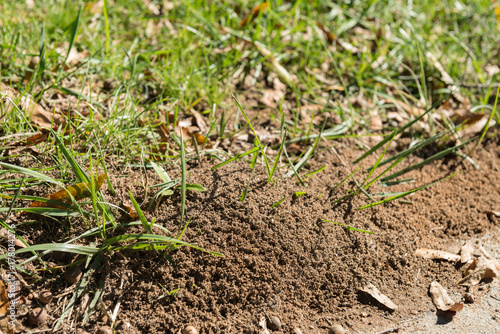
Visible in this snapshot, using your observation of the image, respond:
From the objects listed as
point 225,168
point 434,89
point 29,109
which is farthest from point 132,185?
point 434,89

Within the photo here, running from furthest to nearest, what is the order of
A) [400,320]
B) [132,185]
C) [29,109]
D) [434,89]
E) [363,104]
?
1. [434,89]
2. [363,104]
3. [29,109]
4. [132,185]
5. [400,320]

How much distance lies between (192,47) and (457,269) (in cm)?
231

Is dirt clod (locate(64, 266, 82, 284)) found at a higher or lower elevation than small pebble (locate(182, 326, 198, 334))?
higher

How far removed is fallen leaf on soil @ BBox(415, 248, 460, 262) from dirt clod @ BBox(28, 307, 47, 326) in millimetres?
1762

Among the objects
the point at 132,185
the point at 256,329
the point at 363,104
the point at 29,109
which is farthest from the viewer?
the point at 363,104

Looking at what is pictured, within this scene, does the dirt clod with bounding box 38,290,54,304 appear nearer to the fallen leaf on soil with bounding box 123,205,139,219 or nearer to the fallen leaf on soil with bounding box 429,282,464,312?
the fallen leaf on soil with bounding box 123,205,139,219

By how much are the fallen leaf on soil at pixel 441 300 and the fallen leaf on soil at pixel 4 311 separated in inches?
72.3

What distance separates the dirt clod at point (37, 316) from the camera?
154 cm

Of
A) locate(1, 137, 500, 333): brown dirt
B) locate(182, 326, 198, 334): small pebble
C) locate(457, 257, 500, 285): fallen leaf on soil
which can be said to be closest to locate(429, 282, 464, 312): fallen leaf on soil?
locate(1, 137, 500, 333): brown dirt

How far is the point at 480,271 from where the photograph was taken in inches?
78.0

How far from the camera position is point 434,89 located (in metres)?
3.07

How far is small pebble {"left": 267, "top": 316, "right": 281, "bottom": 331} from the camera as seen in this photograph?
1634mm

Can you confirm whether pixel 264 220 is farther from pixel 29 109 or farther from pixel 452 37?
pixel 452 37

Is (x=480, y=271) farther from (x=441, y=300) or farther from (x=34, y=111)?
(x=34, y=111)
